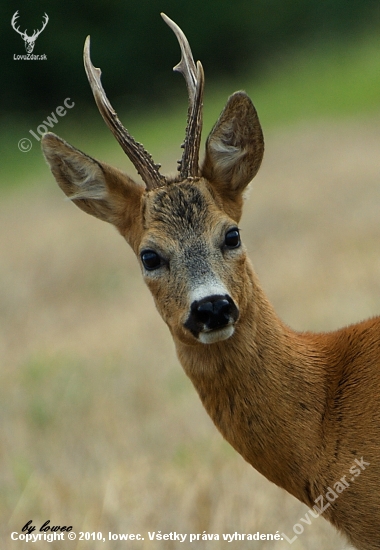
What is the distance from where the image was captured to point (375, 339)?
445cm

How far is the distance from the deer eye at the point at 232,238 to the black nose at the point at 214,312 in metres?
0.50

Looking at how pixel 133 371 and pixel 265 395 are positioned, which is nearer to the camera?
pixel 265 395

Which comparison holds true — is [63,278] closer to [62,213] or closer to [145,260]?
[62,213]

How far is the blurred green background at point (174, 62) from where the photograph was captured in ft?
107

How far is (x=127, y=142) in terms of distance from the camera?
15.1 feet

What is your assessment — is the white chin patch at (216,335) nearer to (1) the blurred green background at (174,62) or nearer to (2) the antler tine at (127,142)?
(2) the antler tine at (127,142)

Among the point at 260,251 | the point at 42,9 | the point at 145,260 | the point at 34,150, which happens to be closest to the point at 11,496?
the point at 145,260

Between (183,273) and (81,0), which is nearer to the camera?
(183,273)

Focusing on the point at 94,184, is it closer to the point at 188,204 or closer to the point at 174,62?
the point at 188,204

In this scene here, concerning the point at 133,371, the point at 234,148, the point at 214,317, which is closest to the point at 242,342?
the point at 214,317

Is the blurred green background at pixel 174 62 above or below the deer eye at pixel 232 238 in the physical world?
above

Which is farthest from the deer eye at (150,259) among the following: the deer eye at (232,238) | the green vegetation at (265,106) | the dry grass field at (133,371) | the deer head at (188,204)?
the green vegetation at (265,106)

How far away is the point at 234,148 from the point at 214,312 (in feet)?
3.72

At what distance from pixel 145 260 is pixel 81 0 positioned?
111 ft
